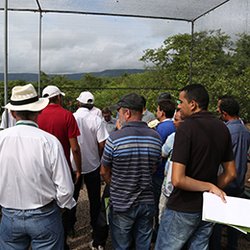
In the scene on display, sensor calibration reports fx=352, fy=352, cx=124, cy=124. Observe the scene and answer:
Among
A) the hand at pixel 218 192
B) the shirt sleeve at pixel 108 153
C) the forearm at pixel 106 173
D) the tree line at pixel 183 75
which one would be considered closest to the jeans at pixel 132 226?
the forearm at pixel 106 173

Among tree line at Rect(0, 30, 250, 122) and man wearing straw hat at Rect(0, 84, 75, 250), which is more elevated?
tree line at Rect(0, 30, 250, 122)

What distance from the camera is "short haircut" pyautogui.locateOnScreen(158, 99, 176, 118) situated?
307 centimetres

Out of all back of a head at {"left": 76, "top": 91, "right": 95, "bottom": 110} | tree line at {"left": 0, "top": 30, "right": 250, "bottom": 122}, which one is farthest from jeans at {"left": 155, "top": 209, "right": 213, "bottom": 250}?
tree line at {"left": 0, "top": 30, "right": 250, "bottom": 122}

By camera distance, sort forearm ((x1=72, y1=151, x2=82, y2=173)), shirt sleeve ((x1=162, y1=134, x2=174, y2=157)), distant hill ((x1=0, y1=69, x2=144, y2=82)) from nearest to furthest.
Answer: shirt sleeve ((x1=162, y1=134, x2=174, y2=157)) → forearm ((x1=72, y1=151, x2=82, y2=173)) → distant hill ((x1=0, y1=69, x2=144, y2=82))

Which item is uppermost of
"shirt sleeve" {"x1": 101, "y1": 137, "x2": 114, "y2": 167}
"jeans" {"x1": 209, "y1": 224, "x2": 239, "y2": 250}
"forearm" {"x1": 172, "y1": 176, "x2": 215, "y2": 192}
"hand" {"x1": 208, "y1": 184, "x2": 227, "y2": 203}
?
"shirt sleeve" {"x1": 101, "y1": 137, "x2": 114, "y2": 167}

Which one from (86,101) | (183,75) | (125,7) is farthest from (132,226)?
(183,75)

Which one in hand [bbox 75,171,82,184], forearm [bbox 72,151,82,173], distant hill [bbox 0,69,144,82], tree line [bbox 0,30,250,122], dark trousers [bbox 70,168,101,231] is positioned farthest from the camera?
tree line [bbox 0,30,250,122]

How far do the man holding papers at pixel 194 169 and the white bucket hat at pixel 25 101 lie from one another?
Answer: 0.77 meters

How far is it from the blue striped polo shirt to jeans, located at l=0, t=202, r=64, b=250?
1.38 feet

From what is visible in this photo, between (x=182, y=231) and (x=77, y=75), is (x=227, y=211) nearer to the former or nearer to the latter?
(x=182, y=231)

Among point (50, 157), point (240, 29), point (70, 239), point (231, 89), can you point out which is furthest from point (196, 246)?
point (231, 89)

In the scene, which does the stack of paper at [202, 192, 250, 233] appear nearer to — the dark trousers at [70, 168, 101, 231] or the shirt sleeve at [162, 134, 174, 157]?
the shirt sleeve at [162, 134, 174, 157]

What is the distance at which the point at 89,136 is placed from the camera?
331 centimetres

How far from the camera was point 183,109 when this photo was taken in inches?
76.9
